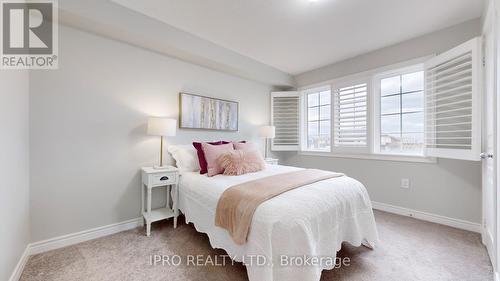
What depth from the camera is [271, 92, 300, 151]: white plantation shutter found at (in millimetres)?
4203

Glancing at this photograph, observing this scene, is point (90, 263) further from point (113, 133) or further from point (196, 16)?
point (196, 16)

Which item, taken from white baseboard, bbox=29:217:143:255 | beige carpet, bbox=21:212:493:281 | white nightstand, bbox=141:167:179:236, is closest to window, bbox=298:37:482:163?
beige carpet, bbox=21:212:493:281

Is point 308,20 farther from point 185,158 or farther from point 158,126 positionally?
point 185,158

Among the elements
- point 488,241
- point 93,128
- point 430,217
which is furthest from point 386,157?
point 93,128

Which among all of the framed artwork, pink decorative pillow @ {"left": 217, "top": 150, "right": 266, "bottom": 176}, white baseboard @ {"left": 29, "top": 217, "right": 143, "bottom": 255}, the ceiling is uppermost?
the ceiling

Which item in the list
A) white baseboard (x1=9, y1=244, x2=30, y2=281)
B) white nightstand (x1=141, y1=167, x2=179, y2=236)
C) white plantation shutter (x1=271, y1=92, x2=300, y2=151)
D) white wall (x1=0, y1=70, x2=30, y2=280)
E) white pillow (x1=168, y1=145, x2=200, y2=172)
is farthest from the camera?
white plantation shutter (x1=271, y1=92, x2=300, y2=151)

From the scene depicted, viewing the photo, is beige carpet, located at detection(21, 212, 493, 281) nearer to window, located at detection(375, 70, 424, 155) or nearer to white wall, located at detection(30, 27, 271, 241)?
white wall, located at detection(30, 27, 271, 241)

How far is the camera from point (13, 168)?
1505 millimetres

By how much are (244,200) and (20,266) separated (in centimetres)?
192

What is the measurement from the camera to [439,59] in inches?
91.1

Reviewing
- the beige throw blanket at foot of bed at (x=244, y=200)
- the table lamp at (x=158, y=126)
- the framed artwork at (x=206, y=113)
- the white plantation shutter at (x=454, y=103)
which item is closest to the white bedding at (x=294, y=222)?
the beige throw blanket at foot of bed at (x=244, y=200)

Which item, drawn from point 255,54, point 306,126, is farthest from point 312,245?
point 306,126

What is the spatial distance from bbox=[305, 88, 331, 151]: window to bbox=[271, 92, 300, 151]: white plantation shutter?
24cm

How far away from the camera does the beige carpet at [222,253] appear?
5.12 feet
